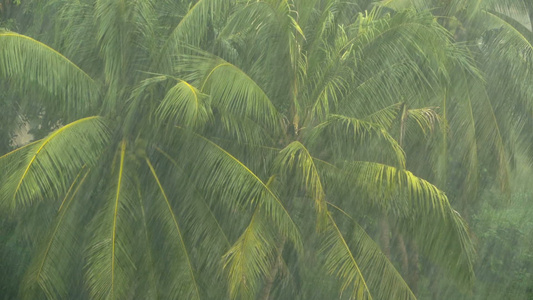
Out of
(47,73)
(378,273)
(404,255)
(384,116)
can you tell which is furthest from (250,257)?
(404,255)

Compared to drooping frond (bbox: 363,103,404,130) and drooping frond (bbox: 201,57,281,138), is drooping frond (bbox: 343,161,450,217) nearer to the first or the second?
drooping frond (bbox: 363,103,404,130)

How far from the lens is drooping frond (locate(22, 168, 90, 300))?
29.6ft

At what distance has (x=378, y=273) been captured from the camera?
29.5 feet

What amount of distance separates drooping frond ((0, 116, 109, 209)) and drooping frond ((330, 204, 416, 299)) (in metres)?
3.28

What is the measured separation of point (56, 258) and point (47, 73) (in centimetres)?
219

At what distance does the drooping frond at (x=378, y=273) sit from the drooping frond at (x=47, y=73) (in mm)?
3795

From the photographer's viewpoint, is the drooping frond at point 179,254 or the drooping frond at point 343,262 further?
the drooping frond at point 179,254

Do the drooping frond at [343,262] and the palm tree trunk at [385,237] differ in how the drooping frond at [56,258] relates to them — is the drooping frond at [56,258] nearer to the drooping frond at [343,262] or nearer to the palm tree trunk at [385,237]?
the drooping frond at [343,262]

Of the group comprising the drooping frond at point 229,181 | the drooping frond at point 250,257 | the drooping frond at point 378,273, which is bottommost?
the drooping frond at point 378,273

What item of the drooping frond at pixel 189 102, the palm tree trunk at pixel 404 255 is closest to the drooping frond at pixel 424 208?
the drooping frond at pixel 189 102

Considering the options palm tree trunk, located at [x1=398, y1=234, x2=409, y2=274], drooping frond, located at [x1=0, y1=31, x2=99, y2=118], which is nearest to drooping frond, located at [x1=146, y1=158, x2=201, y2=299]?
drooping frond, located at [x1=0, y1=31, x2=99, y2=118]

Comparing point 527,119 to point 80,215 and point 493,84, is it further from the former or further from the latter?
point 80,215

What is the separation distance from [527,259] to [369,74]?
892 centimetres

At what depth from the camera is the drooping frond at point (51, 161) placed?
7.95 metres
